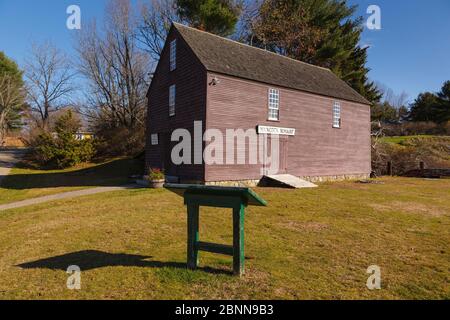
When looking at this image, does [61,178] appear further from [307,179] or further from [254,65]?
[307,179]

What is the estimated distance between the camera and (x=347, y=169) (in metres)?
24.2

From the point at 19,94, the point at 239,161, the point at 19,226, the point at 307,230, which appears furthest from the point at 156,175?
the point at 19,94

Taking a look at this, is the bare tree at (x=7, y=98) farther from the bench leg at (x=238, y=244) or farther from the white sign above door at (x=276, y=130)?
the bench leg at (x=238, y=244)

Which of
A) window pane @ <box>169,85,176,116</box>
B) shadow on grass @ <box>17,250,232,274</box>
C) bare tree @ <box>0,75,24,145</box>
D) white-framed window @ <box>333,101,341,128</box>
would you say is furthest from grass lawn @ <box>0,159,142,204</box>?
bare tree @ <box>0,75,24,145</box>

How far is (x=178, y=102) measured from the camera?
61.7 feet

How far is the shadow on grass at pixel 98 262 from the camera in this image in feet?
18.5

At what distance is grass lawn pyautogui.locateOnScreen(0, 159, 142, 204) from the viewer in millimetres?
16273

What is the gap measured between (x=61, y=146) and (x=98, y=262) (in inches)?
1087

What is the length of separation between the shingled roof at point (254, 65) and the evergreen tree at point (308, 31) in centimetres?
1330

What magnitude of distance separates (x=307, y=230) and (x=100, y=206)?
7384 mm

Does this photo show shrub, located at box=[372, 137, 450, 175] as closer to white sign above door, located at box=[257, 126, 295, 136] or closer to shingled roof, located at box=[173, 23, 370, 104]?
shingled roof, located at box=[173, 23, 370, 104]

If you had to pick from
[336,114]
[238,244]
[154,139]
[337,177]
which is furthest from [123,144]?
[238,244]

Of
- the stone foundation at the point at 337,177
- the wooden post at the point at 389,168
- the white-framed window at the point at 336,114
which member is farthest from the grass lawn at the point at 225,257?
the wooden post at the point at 389,168
